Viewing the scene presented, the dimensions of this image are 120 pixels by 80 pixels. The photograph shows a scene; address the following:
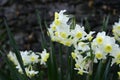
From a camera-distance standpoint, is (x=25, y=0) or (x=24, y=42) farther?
(x=25, y=0)

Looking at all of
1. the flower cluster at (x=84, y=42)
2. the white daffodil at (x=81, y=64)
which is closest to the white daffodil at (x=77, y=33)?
the flower cluster at (x=84, y=42)

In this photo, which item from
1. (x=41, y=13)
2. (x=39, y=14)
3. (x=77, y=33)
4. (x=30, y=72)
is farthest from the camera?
(x=41, y=13)

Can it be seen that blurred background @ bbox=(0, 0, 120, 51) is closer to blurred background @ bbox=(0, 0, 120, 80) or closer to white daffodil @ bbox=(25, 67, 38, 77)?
blurred background @ bbox=(0, 0, 120, 80)

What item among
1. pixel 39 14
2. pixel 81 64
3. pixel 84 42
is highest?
pixel 39 14

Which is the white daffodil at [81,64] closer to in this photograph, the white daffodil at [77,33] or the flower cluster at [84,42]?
the flower cluster at [84,42]

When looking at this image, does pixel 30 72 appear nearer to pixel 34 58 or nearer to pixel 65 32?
pixel 34 58

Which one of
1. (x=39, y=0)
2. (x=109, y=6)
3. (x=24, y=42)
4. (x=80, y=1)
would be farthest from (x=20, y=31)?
(x=109, y=6)

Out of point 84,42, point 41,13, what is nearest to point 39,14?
point 41,13

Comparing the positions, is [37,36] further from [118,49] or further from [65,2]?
[118,49]
